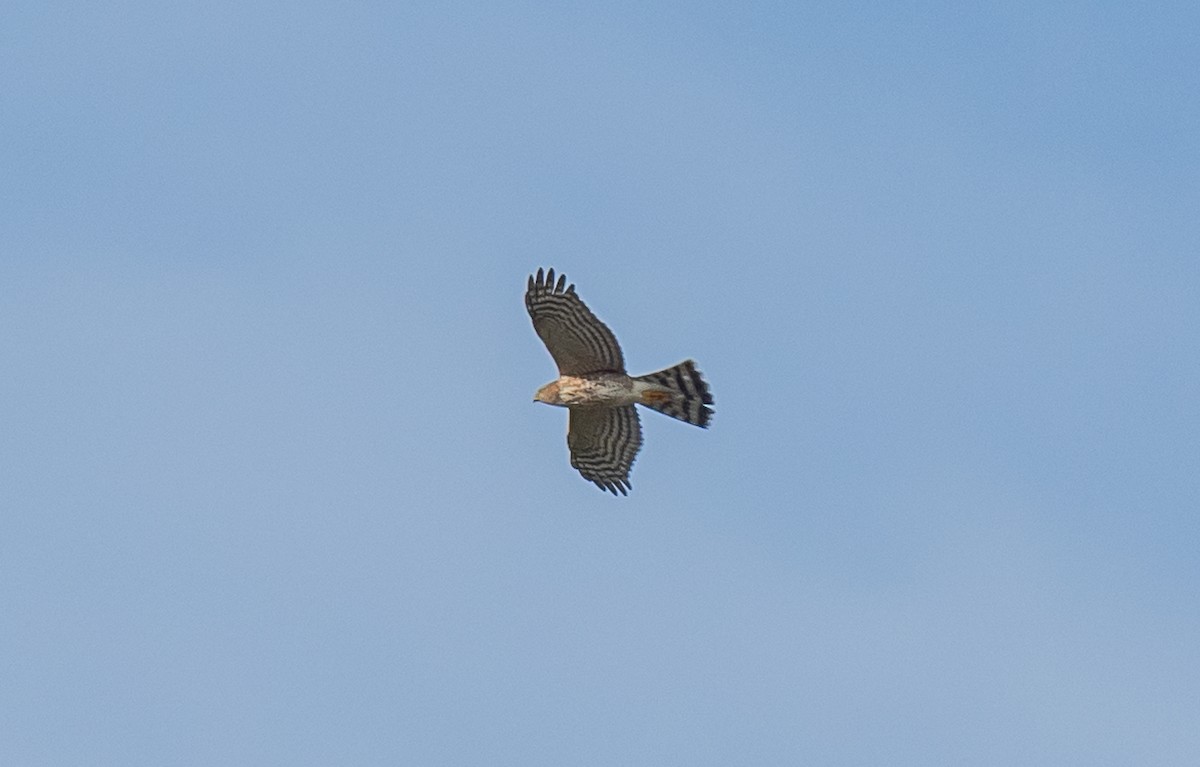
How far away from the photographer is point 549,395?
Result: 1423 inches

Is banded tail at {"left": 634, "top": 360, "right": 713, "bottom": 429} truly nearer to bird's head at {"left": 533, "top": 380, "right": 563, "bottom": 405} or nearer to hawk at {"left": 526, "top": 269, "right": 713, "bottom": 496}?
hawk at {"left": 526, "top": 269, "right": 713, "bottom": 496}

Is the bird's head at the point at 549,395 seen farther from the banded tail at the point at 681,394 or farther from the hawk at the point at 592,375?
the banded tail at the point at 681,394

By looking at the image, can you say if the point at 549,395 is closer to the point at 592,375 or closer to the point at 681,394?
the point at 592,375

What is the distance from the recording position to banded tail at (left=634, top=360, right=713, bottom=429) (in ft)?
117

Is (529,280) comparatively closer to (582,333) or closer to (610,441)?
(582,333)

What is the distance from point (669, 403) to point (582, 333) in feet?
5.34

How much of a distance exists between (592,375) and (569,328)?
3.14 ft

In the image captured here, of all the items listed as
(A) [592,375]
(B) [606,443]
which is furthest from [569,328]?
(B) [606,443]

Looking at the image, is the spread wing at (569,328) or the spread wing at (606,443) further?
the spread wing at (606,443)

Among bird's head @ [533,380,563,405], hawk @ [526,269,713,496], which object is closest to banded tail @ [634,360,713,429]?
hawk @ [526,269,713,496]

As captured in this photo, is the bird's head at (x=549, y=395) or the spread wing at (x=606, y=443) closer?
the bird's head at (x=549, y=395)

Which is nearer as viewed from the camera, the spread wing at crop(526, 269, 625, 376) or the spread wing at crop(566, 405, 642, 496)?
the spread wing at crop(526, 269, 625, 376)

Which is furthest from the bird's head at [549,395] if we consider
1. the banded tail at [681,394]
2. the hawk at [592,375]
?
the banded tail at [681,394]

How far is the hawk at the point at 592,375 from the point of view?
35.2 m
